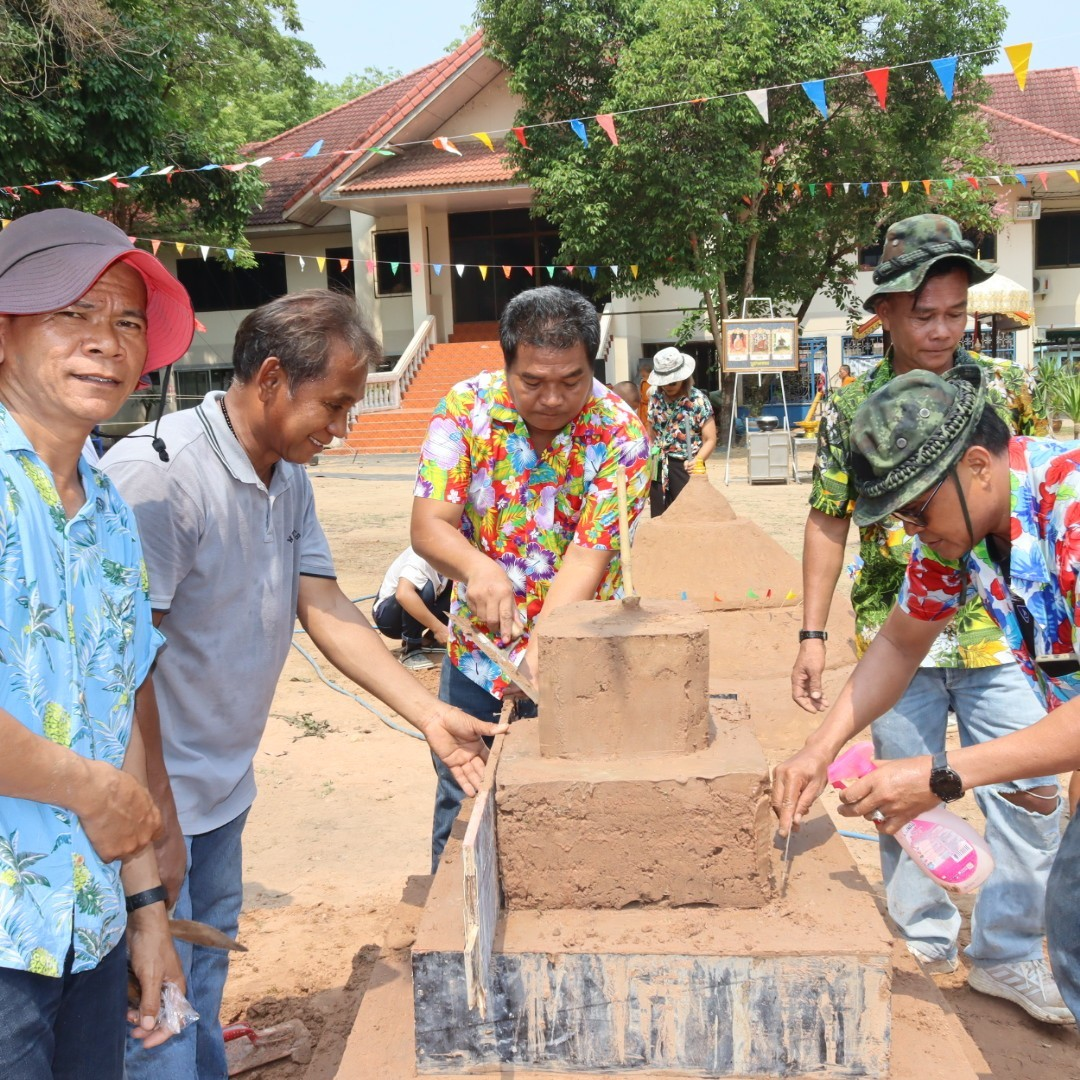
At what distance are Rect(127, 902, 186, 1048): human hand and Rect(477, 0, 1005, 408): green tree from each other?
14610 millimetres

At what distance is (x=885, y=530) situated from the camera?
313 centimetres

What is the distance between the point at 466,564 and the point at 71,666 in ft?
4.34

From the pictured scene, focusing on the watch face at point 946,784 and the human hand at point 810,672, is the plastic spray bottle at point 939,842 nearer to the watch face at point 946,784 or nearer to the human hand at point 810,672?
the watch face at point 946,784

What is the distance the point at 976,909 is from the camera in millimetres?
3314

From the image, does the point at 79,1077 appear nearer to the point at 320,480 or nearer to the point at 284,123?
the point at 320,480

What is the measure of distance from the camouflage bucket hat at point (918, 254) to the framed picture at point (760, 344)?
12765 mm

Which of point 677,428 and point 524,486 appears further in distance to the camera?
point 677,428

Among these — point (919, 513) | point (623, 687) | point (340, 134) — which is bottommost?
point (623, 687)

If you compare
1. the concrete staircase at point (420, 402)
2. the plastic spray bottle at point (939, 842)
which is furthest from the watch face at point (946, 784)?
the concrete staircase at point (420, 402)

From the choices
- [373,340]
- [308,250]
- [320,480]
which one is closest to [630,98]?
[320,480]

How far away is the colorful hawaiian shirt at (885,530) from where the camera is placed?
3039 mm

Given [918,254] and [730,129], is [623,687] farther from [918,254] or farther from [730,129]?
[730,129]

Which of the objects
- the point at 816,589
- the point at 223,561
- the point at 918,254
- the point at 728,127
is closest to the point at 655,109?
the point at 728,127

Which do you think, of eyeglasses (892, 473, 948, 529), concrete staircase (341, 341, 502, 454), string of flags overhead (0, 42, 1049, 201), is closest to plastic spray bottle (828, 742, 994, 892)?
eyeglasses (892, 473, 948, 529)
